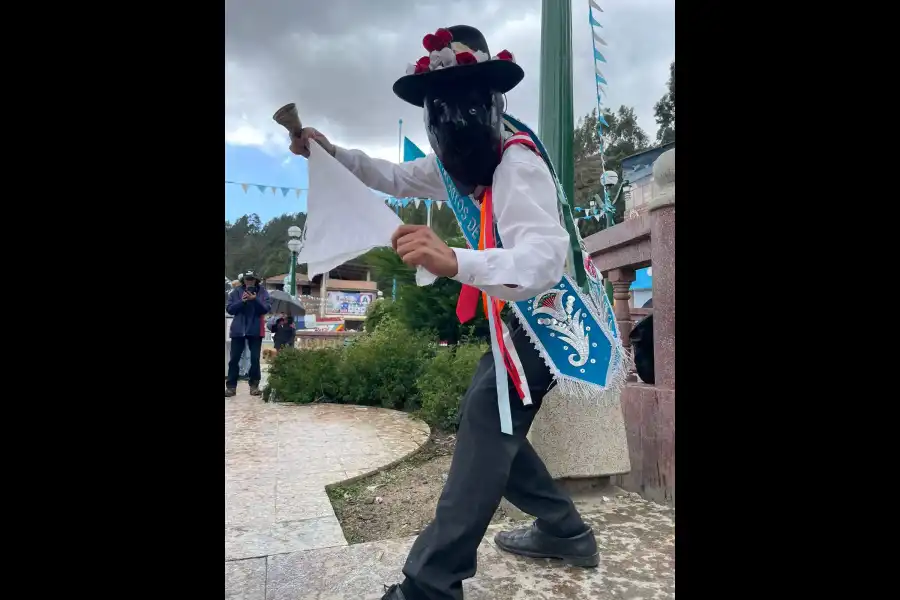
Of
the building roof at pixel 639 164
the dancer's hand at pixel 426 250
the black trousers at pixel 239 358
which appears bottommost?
the black trousers at pixel 239 358

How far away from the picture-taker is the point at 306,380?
659 centimetres

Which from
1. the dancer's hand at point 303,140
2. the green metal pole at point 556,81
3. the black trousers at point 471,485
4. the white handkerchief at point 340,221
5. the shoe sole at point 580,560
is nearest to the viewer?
the white handkerchief at point 340,221

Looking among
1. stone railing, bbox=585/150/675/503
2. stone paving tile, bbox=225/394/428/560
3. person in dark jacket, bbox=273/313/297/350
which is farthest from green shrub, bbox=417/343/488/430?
person in dark jacket, bbox=273/313/297/350

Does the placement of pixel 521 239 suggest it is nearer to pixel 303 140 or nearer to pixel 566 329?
pixel 566 329

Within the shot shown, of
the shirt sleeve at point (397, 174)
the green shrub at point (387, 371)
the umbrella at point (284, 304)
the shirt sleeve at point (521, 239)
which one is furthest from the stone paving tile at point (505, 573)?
the umbrella at point (284, 304)

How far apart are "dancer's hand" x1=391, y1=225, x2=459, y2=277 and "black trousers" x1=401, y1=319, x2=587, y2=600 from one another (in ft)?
1.64

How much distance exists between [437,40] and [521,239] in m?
0.66

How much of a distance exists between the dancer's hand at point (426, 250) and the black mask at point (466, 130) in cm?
33

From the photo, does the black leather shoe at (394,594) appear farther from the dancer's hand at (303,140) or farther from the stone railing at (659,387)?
the stone railing at (659,387)

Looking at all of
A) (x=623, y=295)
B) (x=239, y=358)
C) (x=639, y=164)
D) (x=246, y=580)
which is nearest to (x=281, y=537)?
(x=246, y=580)

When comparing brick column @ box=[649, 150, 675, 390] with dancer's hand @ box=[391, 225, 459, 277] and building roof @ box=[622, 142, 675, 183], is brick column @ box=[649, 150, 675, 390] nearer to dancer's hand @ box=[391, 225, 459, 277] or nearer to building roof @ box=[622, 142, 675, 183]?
dancer's hand @ box=[391, 225, 459, 277]

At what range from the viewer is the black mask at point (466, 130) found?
1.56 m
